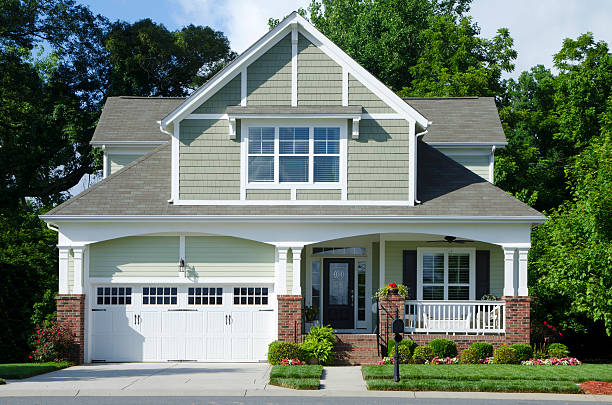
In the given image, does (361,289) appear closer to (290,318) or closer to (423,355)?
(290,318)

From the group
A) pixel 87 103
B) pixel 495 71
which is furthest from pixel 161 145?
pixel 495 71

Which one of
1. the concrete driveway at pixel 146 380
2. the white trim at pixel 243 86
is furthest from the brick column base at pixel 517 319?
the white trim at pixel 243 86

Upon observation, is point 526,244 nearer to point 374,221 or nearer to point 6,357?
Result: point 374,221

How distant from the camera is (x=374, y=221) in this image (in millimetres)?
20875

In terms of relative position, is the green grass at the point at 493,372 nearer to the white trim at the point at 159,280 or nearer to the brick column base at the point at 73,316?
the white trim at the point at 159,280

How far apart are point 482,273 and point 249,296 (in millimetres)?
7129

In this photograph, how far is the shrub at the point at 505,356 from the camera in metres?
19.8

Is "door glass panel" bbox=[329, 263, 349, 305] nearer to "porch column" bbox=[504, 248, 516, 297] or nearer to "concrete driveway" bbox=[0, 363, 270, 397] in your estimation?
"concrete driveway" bbox=[0, 363, 270, 397]

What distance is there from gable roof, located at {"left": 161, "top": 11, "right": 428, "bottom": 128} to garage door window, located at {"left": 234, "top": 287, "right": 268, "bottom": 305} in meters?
5.14

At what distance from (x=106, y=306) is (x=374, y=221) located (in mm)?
7871

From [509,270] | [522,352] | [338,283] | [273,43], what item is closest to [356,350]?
[338,283]

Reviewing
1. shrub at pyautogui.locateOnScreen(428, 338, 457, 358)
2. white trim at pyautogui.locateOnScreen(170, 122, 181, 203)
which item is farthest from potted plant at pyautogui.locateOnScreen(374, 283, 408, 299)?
white trim at pyautogui.locateOnScreen(170, 122, 181, 203)

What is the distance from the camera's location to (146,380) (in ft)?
56.1

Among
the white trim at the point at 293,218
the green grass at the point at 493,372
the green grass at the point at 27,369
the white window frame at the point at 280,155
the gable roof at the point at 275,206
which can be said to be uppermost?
the white window frame at the point at 280,155
